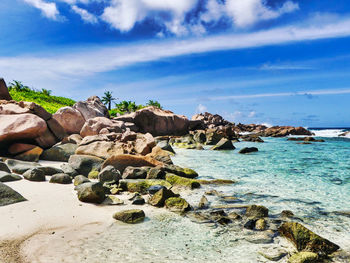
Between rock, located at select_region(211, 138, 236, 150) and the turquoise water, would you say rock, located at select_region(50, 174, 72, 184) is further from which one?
rock, located at select_region(211, 138, 236, 150)

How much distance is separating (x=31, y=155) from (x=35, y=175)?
177 inches

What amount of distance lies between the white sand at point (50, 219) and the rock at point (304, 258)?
3.33 m

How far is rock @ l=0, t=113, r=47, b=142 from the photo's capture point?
1208cm

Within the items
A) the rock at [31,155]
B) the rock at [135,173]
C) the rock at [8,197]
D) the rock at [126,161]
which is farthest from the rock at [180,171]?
the rock at [31,155]

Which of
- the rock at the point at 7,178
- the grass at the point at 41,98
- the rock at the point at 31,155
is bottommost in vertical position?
the rock at the point at 7,178

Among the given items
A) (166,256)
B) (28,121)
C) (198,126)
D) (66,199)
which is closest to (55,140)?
(28,121)

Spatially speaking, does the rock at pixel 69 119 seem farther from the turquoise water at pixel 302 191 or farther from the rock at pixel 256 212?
the rock at pixel 256 212

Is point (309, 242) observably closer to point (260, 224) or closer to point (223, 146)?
point (260, 224)

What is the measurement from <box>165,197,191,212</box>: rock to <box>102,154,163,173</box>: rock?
14.1ft

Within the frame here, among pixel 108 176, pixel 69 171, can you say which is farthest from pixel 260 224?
pixel 69 171

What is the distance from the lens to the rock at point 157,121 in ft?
119

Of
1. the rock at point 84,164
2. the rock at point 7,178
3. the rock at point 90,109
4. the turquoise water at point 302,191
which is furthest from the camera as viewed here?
the rock at point 90,109

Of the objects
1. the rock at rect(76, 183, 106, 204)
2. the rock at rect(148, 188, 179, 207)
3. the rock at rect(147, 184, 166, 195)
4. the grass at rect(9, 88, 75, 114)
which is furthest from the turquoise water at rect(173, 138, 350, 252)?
the grass at rect(9, 88, 75, 114)

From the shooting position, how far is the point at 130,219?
5.88 metres
